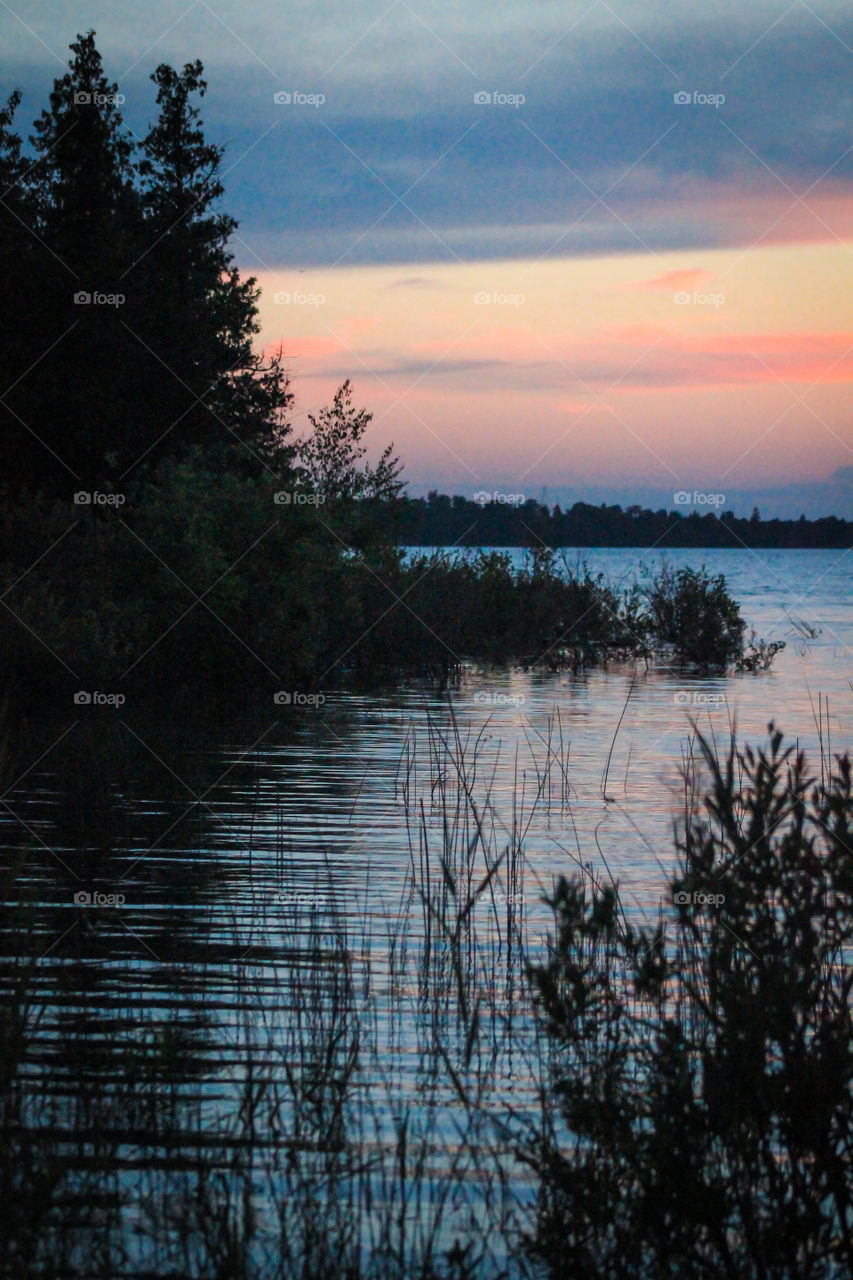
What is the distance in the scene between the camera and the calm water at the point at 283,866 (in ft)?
18.3

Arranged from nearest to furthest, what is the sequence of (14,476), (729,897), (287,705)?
1. (729,897)
2. (287,705)
3. (14,476)

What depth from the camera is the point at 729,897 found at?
185 inches

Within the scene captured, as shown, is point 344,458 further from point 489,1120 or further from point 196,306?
point 489,1120

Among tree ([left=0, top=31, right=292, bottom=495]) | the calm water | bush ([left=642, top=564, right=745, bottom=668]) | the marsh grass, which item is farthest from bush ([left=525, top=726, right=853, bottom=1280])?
bush ([left=642, top=564, right=745, bottom=668])

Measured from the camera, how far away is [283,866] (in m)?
9.62

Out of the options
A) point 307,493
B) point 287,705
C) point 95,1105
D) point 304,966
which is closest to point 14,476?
point 307,493

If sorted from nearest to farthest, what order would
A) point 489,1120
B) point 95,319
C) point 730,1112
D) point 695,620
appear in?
point 730,1112 < point 489,1120 < point 95,319 < point 695,620

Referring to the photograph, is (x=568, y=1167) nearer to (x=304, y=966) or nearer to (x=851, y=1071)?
(x=851, y=1071)

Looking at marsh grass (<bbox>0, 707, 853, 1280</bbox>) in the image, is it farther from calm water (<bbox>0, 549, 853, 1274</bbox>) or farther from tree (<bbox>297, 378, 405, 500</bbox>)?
tree (<bbox>297, 378, 405, 500</bbox>)

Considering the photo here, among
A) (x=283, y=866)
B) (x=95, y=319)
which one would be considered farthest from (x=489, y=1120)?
(x=95, y=319)

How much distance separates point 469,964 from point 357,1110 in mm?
1966

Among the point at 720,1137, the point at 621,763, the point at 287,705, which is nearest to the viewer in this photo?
the point at 720,1137

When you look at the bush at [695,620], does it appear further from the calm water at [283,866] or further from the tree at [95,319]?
the tree at [95,319]

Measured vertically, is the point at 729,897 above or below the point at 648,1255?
above
